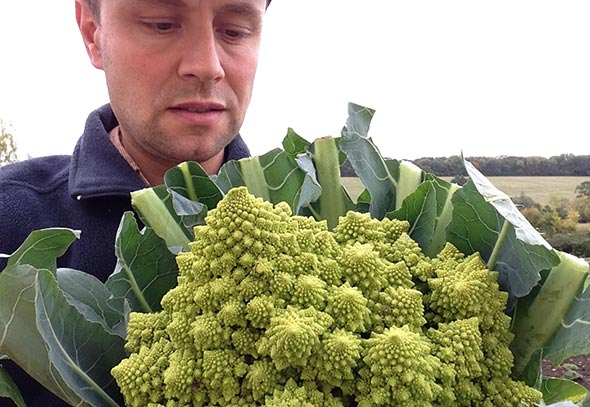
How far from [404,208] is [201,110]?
0.64 m

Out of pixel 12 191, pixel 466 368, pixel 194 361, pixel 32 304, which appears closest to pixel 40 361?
pixel 32 304

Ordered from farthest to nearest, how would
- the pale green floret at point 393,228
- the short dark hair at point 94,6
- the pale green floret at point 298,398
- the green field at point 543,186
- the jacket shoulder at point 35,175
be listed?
the green field at point 543,186 → the jacket shoulder at point 35,175 → the short dark hair at point 94,6 → the pale green floret at point 393,228 → the pale green floret at point 298,398

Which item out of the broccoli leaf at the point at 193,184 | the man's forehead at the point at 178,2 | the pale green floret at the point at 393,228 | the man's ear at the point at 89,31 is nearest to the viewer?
the pale green floret at the point at 393,228

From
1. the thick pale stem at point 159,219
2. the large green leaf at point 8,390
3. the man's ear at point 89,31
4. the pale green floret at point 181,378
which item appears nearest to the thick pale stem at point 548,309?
the pale green floret at point 181,378

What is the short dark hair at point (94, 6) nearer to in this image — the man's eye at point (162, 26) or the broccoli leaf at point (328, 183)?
the man's eye at point (162, 26)

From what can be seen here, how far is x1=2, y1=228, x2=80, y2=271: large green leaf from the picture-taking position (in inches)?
41.4

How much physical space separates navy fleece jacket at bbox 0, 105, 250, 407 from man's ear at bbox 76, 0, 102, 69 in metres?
0.28

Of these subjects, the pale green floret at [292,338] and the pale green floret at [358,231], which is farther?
the pale green floret at [358,231]

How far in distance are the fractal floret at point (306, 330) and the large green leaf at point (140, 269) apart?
0.14 metres

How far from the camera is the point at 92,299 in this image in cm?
116

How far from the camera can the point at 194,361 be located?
0.94 m

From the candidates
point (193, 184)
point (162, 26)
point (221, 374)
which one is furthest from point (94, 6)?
point (221, 374)

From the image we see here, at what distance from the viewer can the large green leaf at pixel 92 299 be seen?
1.13 metres

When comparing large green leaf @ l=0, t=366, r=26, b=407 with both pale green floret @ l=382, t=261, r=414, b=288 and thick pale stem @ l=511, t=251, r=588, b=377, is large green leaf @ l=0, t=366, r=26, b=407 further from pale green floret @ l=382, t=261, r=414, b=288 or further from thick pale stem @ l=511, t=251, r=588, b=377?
thick pale stem @ l=511, t=251, r=588, b=377
